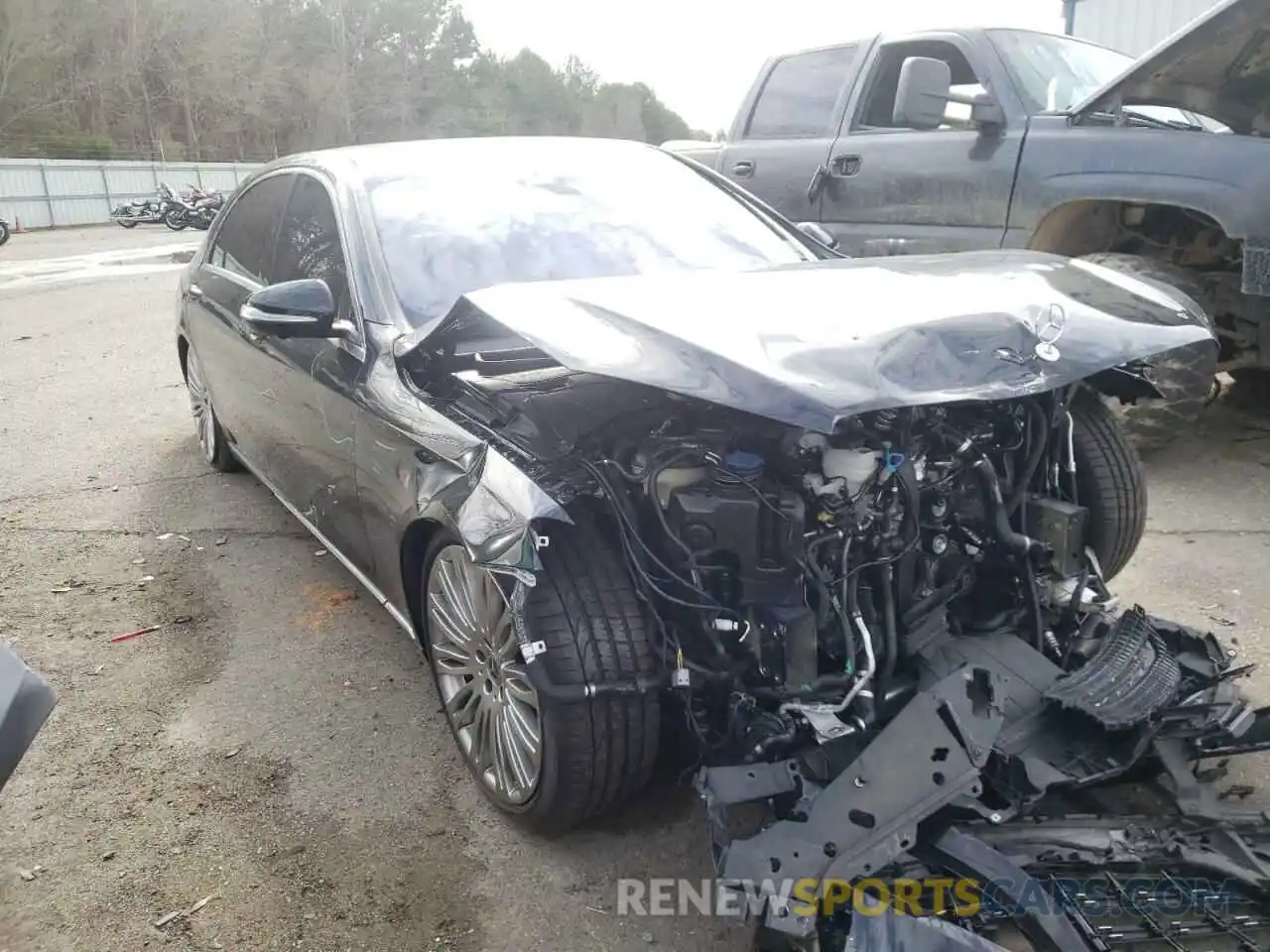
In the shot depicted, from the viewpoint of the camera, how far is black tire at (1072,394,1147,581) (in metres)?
3.17

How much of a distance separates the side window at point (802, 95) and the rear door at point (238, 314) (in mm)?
3308

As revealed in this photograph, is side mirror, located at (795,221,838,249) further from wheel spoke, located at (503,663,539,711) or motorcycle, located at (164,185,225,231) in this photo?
motorcycle, located at (164,185,225,231)

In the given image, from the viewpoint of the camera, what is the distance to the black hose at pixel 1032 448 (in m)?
2.59

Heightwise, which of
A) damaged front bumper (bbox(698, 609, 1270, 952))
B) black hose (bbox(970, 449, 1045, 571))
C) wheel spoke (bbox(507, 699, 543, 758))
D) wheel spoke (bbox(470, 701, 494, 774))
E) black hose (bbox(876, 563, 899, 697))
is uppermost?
black hose (bbox(970, 449, 1045, 571))

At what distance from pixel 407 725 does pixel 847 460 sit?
66.4 inches

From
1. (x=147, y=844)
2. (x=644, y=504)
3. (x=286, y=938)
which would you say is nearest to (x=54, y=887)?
(x=147, y=844)

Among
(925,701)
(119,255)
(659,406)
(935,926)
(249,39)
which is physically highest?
(249,39)

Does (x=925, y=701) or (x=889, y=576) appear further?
(x=889, y=576)

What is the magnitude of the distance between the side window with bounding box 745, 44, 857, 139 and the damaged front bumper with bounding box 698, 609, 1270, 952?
454 centimetres

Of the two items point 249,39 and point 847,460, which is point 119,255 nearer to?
point 847,460

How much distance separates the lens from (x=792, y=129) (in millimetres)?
6207

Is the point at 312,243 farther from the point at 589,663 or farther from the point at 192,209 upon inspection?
the point at 192,209

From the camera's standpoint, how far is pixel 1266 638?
3330 mm

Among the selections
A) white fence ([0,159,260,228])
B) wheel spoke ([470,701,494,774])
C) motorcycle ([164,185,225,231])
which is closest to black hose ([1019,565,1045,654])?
wheel spoke ([470,701,494,774])
